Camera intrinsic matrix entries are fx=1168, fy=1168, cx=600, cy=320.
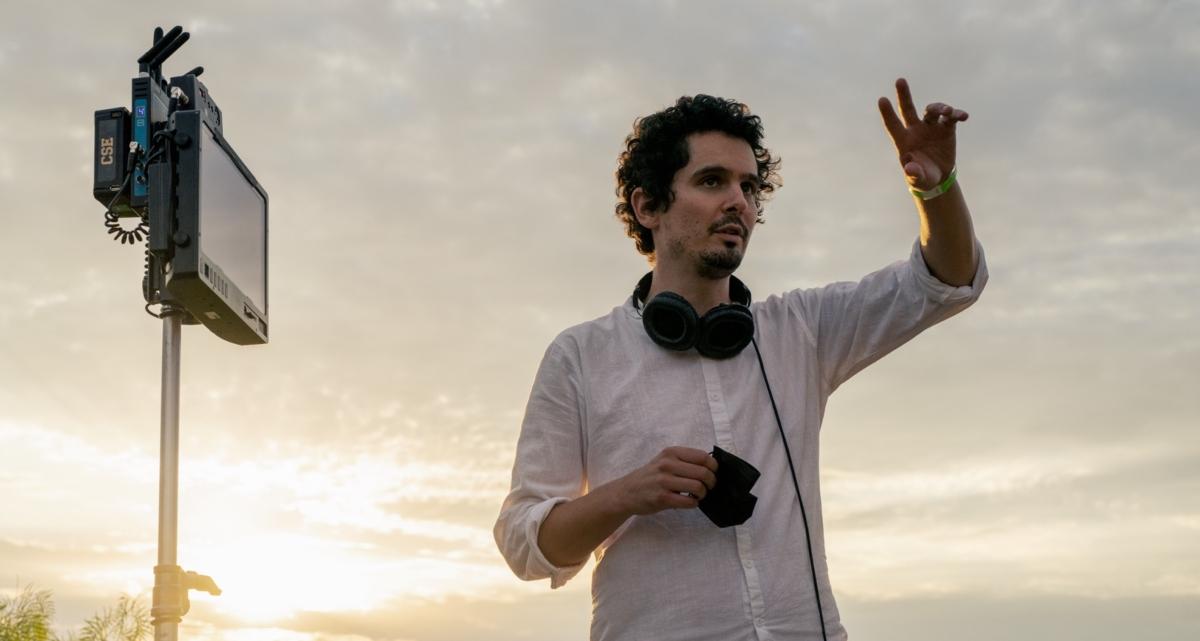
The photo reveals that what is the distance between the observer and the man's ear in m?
3.48

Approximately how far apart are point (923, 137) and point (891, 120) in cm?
9

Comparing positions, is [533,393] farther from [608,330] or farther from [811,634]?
[811,634]

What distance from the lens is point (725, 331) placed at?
2988mm

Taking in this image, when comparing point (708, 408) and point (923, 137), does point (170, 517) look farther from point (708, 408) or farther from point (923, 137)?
point (923, 137)

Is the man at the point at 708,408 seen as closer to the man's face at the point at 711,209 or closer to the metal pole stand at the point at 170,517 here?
the man's face at the point at 711,209

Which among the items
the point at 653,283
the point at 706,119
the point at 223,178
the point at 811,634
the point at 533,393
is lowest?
the point at 811,634

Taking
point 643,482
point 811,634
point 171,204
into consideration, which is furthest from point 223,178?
point 811,634

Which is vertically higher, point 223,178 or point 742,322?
point 223,178

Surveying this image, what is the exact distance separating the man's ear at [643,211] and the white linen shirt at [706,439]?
1.19 feet

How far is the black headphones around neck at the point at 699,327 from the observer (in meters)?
2.98

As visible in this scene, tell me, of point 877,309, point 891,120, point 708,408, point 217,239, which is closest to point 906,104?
point 891,120

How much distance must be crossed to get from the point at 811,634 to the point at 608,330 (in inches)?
38.4

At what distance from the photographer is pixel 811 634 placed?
106 inches

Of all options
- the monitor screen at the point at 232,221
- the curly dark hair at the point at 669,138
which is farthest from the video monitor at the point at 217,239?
the curly dark hair at the point at 669,138
